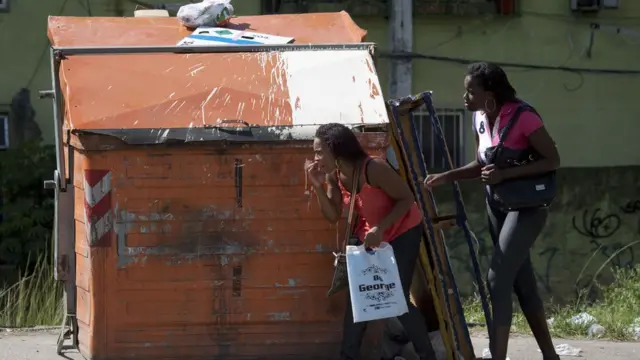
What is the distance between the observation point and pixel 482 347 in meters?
6.49

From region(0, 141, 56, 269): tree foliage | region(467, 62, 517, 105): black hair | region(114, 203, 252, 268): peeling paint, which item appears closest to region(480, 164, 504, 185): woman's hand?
region(467, 62, 517, 105): black hair

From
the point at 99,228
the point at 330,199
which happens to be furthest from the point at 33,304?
the point at 330,199

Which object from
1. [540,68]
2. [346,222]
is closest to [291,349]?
[346,222]

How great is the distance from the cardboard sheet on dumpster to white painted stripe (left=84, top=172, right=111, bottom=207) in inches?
38.5

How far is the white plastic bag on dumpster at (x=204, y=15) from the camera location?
6094 mm

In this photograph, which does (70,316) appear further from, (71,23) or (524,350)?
(524,350)

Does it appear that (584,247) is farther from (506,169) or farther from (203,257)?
(203,257)

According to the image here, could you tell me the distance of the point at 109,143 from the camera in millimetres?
5145

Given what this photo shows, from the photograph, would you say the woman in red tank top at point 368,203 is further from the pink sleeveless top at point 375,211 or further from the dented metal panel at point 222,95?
the dented metal panel at point 222,95

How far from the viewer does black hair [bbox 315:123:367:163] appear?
507cm

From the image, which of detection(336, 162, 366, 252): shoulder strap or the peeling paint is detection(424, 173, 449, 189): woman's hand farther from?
the peeling paint

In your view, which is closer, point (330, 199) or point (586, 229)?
point (330, 199)

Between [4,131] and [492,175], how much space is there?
324 inches

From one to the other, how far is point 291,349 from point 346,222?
0.72 meters
